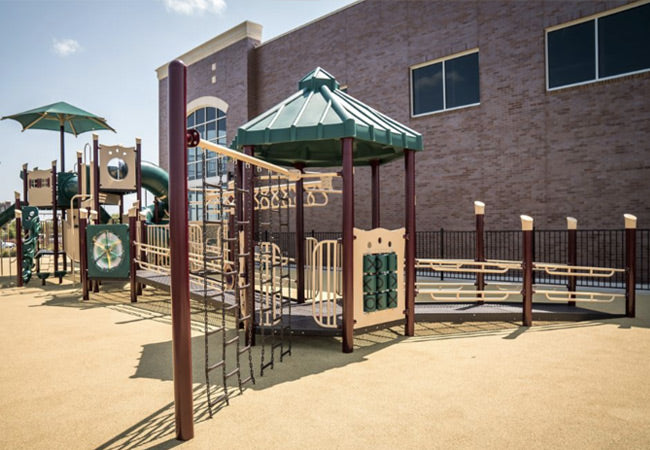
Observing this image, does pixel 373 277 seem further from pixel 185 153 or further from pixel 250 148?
pixel 185 153

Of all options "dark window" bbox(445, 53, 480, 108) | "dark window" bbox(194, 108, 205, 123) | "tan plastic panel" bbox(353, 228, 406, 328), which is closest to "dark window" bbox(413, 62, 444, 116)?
"dark window" bbox(445, 53, 480, 108)

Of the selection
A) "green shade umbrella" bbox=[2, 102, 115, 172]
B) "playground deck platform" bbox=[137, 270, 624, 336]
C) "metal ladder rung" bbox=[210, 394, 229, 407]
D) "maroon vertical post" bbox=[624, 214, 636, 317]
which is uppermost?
"green shade umbrella" bbox=[2, 102, 115, 172]

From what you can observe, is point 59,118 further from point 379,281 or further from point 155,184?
point 379,281

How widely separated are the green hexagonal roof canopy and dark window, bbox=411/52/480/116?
9132 millimetres

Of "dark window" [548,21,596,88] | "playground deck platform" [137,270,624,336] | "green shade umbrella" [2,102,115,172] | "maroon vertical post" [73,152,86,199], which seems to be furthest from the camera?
"green shade umbrella" [2,102,115,172]

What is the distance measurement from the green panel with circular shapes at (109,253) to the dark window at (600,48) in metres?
13.6

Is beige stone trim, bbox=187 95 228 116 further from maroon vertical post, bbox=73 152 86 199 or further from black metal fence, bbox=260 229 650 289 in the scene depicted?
black metal fence, bbox=260 229 650 289

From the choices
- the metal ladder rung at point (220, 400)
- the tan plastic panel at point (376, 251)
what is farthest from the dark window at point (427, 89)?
the metal ladder rung at point (220, 400)

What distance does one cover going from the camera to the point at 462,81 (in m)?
15.9

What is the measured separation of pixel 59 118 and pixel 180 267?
1453 centimetres

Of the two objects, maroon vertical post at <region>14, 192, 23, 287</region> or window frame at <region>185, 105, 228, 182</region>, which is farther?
window frame at <region>185, 105, 228, 182</region>

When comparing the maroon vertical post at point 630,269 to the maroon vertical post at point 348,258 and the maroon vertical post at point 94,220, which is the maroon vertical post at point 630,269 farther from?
the maroon vertical post at point 94,220

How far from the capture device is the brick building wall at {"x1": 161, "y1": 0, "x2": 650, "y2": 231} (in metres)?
12.7

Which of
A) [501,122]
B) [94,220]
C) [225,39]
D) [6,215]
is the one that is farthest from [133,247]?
[225,39]
